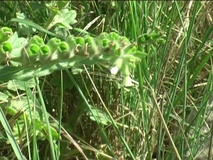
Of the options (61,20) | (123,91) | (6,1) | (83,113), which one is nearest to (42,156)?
(83,113)

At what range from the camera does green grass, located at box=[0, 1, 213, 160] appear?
1.14m

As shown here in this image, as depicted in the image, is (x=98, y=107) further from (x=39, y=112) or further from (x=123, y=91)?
(x=39, y=112)

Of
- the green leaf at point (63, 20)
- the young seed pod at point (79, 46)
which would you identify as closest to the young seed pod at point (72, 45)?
the young seed pod at point (79, 46)

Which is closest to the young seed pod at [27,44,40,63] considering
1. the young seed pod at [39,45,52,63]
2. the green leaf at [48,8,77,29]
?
the young seed pod at [39,45,52,63]

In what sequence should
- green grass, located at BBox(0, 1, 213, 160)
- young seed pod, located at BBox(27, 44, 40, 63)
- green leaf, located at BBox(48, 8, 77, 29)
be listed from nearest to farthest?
1. young seed pod, located at BBox(27, 44, 40, 63)
2. green leaf, located at BBox(48, 8, 77, 29)
3. green grass, located at BBox(0, 1, 213, 160)

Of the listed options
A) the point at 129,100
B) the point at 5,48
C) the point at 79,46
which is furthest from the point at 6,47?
the point at 129,100

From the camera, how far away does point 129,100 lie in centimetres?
132

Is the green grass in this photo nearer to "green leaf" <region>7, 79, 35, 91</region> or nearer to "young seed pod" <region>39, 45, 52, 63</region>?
"green leaf" <region>7, 79, 35, 91</region>

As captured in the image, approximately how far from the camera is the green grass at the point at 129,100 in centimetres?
114

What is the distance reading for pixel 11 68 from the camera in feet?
2.85

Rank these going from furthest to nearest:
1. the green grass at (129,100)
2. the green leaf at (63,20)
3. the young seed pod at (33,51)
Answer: the green grass at (129,100) < the green leaf at (63,20) < the young seed pod at (33,51)

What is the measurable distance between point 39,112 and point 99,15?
432 millimetres

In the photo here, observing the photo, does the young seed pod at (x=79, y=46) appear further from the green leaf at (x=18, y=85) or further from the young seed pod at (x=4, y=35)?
the green leaf at (x=18, y=85)

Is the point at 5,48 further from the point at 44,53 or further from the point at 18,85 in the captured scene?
the point at 18,85
